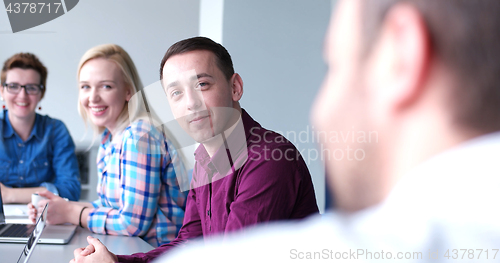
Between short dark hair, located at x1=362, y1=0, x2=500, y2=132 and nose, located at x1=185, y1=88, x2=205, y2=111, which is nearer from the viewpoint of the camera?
short dark hair, located at x1=362, y1=0, x2=500, y2=132

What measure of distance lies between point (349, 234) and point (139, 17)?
295cm

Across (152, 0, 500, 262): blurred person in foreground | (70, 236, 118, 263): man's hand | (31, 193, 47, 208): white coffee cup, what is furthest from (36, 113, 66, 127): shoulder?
(152, 0, 500, 262): blurred person in foreground

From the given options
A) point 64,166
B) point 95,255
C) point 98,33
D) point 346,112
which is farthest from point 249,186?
point 98,33

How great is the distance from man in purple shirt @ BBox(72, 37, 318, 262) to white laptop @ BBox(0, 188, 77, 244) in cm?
18

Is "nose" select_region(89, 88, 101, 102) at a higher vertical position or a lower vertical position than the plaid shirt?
higher

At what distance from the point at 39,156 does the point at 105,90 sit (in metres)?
0.59

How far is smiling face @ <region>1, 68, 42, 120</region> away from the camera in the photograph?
1.61 metres

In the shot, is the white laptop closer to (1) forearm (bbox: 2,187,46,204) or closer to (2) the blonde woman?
(2) the blonde woman

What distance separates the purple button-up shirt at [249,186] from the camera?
636mm

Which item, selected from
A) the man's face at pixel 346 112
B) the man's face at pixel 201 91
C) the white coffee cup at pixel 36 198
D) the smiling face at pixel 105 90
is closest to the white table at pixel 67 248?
the white coffee cup at pixel 36 198

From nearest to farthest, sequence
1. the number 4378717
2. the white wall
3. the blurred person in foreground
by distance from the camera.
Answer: the blurred person in foreground
the number 4378717
the white wall

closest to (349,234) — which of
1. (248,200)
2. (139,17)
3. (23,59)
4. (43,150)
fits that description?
(248,200)

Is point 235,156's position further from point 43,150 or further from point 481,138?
point 43,150

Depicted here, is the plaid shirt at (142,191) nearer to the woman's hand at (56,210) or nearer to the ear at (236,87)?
the woman's hand at (56,210)
